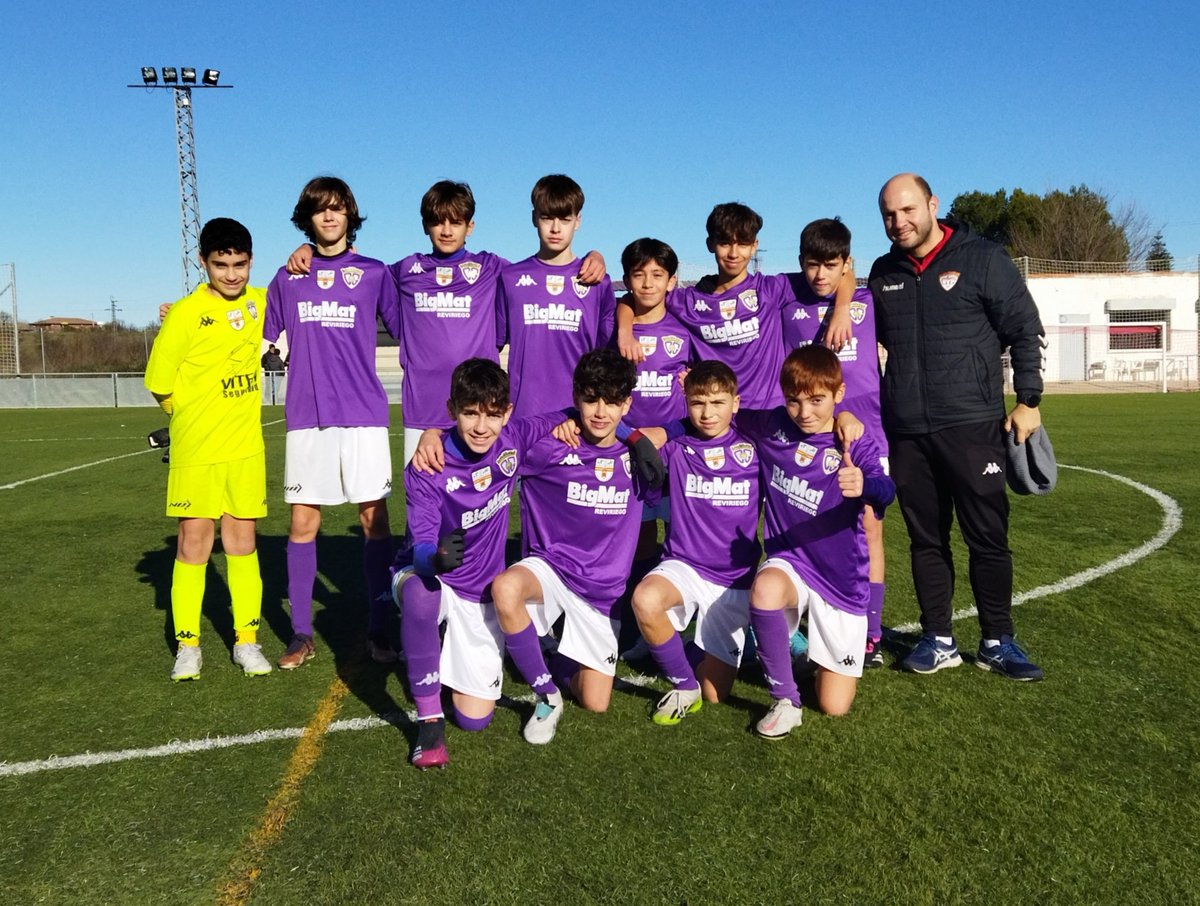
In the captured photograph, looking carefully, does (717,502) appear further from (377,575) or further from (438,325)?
(377,575)

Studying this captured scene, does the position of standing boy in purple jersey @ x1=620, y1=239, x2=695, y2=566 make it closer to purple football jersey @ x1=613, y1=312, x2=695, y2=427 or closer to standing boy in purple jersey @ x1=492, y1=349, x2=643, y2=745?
purple football jersey @ x1=613, y1=312, x2=695, y2=427

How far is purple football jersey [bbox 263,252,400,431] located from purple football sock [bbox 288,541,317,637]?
1.92 ft

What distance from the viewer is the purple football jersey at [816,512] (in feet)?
11.9

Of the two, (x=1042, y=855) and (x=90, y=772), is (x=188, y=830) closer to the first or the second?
(x=90, y=772)

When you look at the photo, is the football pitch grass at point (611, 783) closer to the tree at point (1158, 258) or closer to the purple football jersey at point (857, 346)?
the purple football jersey at point (857, 346)

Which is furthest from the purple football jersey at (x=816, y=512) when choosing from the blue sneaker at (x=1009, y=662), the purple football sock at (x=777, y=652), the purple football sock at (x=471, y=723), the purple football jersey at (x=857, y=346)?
the purple football sock at (x=471, y=723)

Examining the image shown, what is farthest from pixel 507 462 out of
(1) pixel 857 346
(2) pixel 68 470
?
(2) pixel 68 470

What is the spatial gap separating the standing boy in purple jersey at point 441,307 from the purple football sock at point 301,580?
2.25 feet

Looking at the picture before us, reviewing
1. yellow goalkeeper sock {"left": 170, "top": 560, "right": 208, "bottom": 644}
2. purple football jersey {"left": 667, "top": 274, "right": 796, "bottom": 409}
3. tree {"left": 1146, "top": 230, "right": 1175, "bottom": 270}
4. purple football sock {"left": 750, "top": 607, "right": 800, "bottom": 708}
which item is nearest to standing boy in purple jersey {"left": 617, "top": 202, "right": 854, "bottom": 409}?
purple football jersey {"left": 667, "top": 274, "right": 796, "bottom": 409}

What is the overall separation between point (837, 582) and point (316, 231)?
278 centimetres

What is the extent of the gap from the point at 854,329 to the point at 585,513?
1491 millimetres

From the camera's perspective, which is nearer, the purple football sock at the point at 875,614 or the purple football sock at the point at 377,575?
the purple football sock at the point at 875,614

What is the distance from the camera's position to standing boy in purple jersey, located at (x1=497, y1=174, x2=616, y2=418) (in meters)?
4.25

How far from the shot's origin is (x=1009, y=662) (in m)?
3.84
